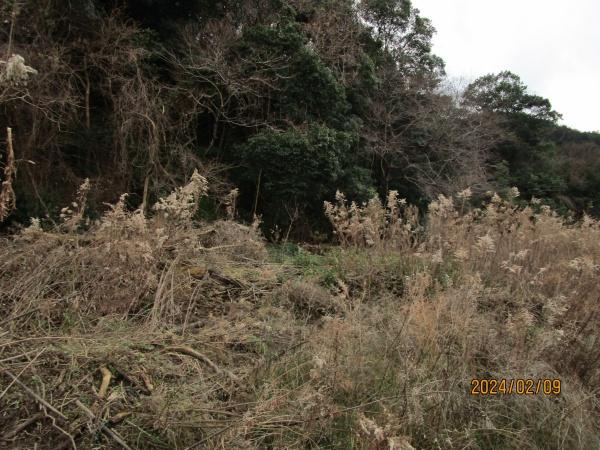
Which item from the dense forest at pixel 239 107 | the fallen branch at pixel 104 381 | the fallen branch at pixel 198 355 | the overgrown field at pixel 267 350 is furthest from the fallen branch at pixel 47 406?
the dense forest at pixel 239 107

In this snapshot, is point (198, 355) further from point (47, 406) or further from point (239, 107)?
point (239, 107)

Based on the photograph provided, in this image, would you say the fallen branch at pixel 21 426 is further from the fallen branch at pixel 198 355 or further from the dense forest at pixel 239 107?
the dense forest at pixel 239 107

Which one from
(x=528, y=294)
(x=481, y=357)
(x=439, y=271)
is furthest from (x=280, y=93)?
(x=481, y=357)

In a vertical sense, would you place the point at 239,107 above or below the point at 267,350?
above

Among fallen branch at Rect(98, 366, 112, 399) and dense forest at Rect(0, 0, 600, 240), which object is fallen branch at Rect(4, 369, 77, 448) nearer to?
fallen branch at Rect(98, 366, 112, 399)

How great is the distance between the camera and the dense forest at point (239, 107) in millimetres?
6941

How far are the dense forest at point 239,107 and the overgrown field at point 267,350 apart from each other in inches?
110

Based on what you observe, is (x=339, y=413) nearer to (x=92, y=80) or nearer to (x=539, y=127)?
(x=92, y=80)

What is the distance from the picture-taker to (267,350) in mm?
2781

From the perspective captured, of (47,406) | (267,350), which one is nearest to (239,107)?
(267,350)

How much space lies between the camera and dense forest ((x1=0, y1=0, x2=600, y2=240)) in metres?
6.94

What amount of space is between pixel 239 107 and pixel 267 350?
278 inches

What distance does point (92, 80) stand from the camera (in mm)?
7793

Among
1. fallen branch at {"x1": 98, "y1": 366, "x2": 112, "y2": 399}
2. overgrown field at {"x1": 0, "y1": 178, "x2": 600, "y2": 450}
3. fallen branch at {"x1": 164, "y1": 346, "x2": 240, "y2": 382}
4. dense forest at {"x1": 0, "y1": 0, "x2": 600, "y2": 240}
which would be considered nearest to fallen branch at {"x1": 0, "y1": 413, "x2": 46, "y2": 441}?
overgrown field at {"x1": 0, "y1": 178, "x2": 600, "y2": 450}
